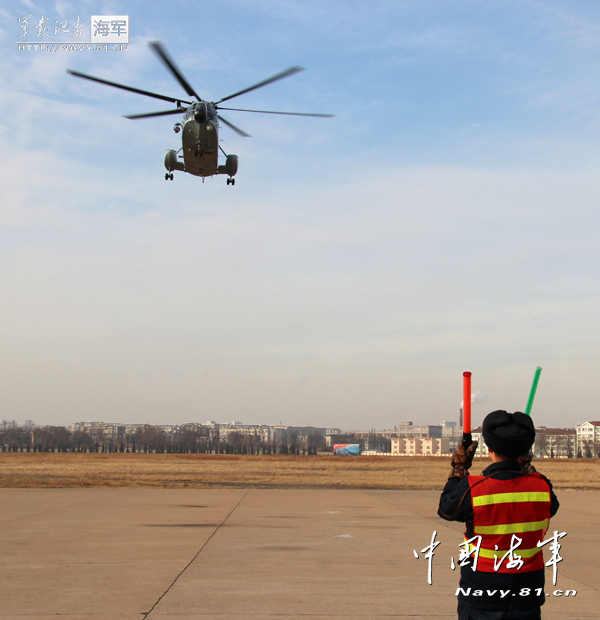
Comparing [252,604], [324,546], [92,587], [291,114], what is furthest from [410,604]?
[291,114]

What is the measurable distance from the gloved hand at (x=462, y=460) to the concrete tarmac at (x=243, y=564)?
181 inches

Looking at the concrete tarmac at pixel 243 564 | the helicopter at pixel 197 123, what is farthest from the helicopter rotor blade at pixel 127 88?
the concrete tarmac at pixel 243 564

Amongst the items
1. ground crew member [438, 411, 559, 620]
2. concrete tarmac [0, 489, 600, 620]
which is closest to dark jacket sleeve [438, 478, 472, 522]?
ground crew member [438, 411, 559, 620]

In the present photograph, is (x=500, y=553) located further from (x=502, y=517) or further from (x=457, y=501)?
(x=457, y=501)

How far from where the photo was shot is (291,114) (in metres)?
23.5

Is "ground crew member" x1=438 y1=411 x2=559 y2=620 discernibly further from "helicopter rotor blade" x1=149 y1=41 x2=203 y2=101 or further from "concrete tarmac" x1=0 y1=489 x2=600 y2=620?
"helicopter rotor blade" x1=149 y1=41 x2=203 y2=101

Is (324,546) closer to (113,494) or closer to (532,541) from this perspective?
(532,541)

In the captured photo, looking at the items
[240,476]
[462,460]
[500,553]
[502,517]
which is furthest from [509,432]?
[240,476]

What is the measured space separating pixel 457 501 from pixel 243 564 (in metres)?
8.31

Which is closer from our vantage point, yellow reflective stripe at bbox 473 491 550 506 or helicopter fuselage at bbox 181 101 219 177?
yellow reflective stripe at bbox 473 491 550 506

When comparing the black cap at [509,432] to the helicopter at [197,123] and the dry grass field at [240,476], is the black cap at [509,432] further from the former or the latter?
the dry grass field at [240,476]

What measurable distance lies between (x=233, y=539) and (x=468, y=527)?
11.2 meters

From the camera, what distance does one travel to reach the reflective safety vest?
4113mm

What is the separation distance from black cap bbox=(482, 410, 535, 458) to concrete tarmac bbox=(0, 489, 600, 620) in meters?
4.75
